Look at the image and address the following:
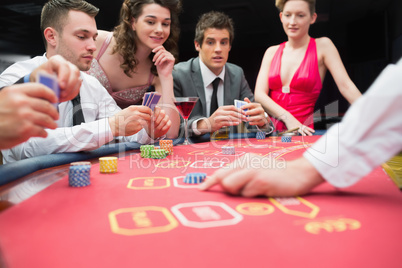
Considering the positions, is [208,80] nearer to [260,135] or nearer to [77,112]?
[260,135]

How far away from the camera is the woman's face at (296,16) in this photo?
9.66 ft

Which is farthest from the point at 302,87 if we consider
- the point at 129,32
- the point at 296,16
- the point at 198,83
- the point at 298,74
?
the point at 129,32

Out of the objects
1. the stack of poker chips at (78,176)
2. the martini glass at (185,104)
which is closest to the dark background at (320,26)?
the martini glass at (185,104)

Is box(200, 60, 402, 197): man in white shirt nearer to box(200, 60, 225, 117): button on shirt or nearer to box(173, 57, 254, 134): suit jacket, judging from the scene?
box(173, 57, 254, 134): suit jacket

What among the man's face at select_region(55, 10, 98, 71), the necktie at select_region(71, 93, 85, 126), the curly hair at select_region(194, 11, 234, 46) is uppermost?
the curly hair at select_region(194, 11, 234, 46)

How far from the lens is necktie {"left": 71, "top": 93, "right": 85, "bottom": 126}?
202 cm

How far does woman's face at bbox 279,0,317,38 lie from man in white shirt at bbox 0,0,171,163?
1644 mm

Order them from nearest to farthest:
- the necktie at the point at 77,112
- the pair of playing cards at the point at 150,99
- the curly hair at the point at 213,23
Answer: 1. the pair of playing cards at the point at 150,99
2. the necktie at the point at 77,112
3. the curly hair at the point at 213,23

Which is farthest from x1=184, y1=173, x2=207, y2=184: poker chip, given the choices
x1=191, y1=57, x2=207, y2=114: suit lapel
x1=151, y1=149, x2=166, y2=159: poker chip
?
x1=191, y1=57, x2=207, y2=114: suit lapel

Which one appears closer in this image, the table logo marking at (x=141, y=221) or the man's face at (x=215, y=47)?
the table logo marking at (x=141, y=221)

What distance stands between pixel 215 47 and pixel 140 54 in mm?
673

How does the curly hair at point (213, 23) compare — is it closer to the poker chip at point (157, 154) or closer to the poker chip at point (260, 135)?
the poker chip at point (260, 135)

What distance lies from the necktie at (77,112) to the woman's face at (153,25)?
0.85 meters

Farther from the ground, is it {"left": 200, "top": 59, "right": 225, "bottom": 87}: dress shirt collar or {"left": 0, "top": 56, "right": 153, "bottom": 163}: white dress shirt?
{"left": 200, "top": 59, "right": 225, "bottom": 87}: dress shirt collar
